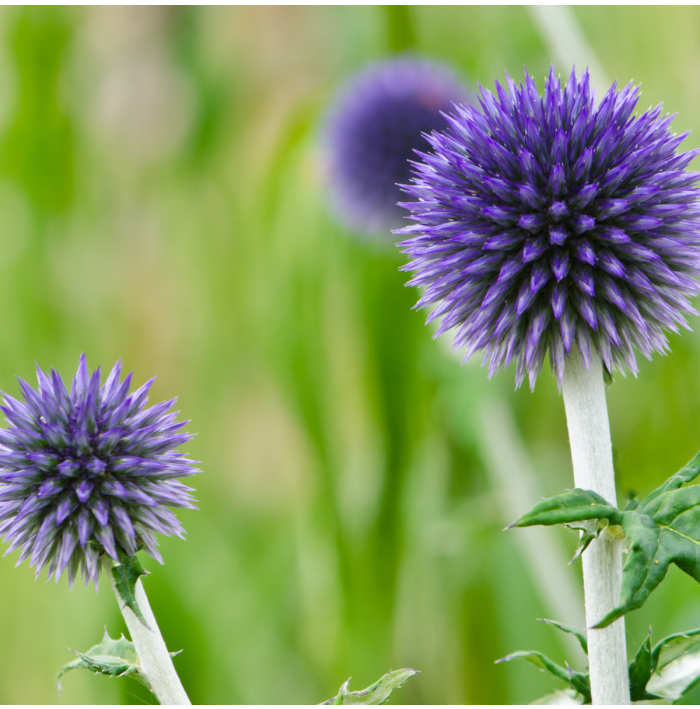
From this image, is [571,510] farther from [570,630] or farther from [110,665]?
[110,665]

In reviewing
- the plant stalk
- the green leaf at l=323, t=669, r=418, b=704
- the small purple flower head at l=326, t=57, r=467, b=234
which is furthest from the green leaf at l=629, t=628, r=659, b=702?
the small purple flower head at l=326, t=57, r=467, b=234

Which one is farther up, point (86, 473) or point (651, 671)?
point (86, 473)

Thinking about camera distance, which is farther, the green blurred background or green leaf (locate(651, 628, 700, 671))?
the green blurred background

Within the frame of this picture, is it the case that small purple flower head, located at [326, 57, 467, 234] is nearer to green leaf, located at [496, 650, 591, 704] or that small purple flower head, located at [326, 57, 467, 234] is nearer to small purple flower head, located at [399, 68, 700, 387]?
small purple flower head, located at [399, 68, 700, 387]

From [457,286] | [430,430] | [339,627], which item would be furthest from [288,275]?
[457,286]

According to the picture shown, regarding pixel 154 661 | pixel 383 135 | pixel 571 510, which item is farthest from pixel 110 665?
pixel 383 135
